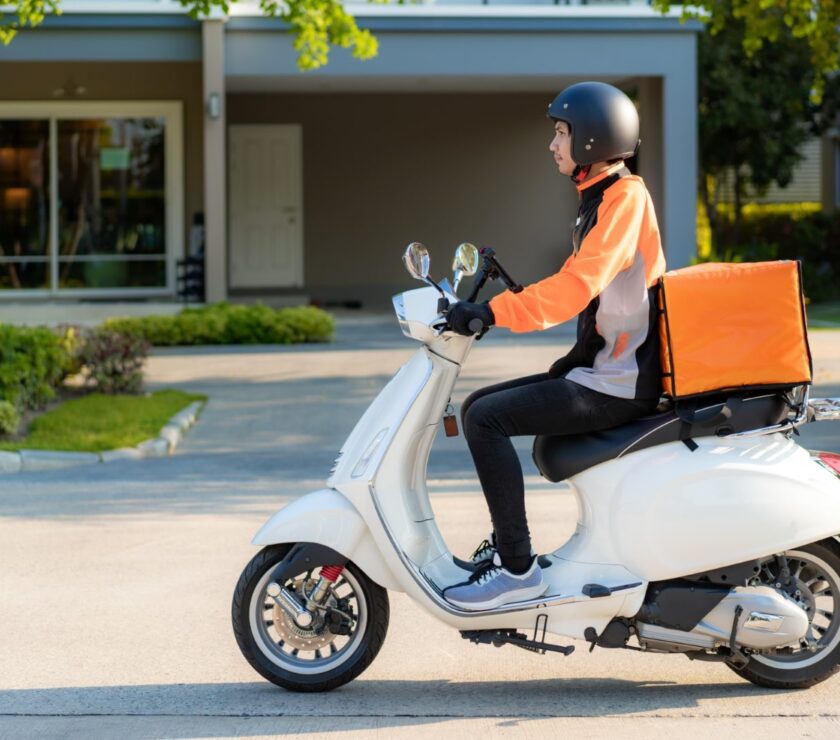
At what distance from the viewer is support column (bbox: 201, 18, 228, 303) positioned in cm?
1828

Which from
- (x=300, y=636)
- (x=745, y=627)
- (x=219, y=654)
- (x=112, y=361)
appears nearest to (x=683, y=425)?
(x=745, y=627)

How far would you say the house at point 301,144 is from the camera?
1855cm

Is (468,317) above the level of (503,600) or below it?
above

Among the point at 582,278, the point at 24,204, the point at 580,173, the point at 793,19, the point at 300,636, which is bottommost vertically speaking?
the point at 300,636

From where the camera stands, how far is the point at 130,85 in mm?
20672

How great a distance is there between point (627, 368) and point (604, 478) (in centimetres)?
37

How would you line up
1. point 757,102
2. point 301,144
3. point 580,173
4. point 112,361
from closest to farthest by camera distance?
point 580,173, point 112,361, point 301,144, point 757,102

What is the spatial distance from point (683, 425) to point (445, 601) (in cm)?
96

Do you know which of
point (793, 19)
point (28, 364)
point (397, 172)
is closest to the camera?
point (28, 364)

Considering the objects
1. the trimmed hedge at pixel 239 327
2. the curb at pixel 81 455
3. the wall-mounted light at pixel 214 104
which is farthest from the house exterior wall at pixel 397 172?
the curb at pixel 81 455

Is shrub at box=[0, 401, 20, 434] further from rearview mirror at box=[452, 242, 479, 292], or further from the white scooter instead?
rearview mirror at box=[452, 242, 479, 292]

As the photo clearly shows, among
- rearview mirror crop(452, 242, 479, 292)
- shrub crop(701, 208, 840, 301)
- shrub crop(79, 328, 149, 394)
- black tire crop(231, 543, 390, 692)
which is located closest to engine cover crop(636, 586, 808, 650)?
black tire crop(231, 543, 390, 692)

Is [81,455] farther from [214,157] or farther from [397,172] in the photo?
[397,172]

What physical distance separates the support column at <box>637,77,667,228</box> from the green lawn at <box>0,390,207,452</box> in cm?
892
